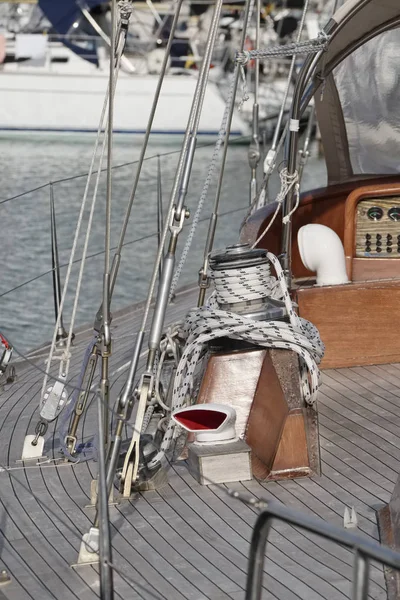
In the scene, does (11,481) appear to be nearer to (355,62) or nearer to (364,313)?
(364,313)

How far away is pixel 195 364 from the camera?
3.87 metres

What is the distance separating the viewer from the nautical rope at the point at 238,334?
12.4 feet

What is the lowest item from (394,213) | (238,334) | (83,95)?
(238,334)

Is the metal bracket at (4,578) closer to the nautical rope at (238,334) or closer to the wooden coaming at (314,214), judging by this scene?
the nautical rope at (238,334)

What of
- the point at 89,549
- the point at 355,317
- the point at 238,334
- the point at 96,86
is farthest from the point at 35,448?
the point at 96,86

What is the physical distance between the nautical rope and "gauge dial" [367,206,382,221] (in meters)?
1.27

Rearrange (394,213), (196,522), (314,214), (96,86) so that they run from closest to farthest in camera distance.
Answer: (196,522), (394,213), (314,214), (96,86)

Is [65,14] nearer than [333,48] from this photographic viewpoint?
No

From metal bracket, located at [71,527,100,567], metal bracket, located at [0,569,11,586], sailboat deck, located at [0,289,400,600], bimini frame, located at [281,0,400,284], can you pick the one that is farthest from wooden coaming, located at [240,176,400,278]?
metal bracket, located at [0,569,11,586]

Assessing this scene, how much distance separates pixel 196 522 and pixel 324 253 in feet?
6.07

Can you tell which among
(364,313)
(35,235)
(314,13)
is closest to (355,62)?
(364,313)

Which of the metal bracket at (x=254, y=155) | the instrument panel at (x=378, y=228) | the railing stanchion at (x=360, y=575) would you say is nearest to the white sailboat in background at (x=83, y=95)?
the metal bracket at (x=254, y=155)

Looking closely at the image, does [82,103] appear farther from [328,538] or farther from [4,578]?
[328,538]

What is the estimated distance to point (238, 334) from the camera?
3793 millimetres
